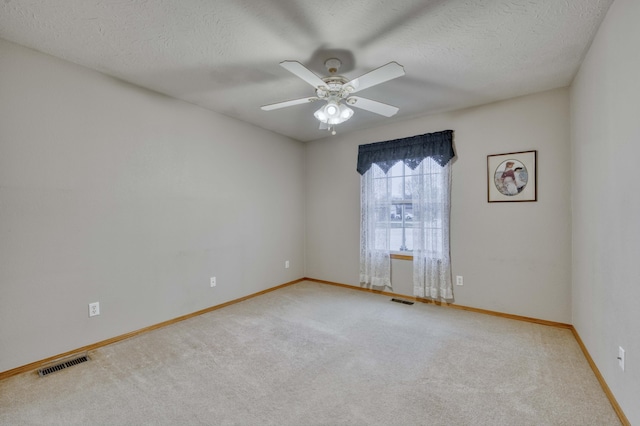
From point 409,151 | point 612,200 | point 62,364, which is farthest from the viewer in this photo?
point 409,151

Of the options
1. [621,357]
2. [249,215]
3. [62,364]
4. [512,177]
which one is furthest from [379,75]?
[62,364]

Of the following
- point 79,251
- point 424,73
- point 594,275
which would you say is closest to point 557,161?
point 594,275

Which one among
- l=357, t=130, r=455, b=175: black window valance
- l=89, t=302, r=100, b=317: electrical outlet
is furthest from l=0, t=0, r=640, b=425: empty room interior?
l=357, t=130, r=455, b=175: black window valance

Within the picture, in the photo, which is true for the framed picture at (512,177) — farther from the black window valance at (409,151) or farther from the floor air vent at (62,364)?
the floor air vent at (62,364)

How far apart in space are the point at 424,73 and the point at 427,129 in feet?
4.15

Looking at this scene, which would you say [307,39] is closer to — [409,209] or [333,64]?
[333,64]

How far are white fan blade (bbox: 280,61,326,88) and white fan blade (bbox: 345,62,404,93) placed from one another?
0.24m

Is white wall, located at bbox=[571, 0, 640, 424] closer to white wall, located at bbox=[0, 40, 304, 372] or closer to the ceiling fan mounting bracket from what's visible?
the ceiling fan mounting bracket

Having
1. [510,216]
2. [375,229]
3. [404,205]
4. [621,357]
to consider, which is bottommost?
[621,357]

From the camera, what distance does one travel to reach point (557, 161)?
9.93ft

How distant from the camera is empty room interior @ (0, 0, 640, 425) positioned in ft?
5.92

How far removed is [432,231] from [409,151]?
1.12 m

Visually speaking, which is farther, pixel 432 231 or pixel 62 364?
pixel 432 231

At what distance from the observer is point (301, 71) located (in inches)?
79.0
